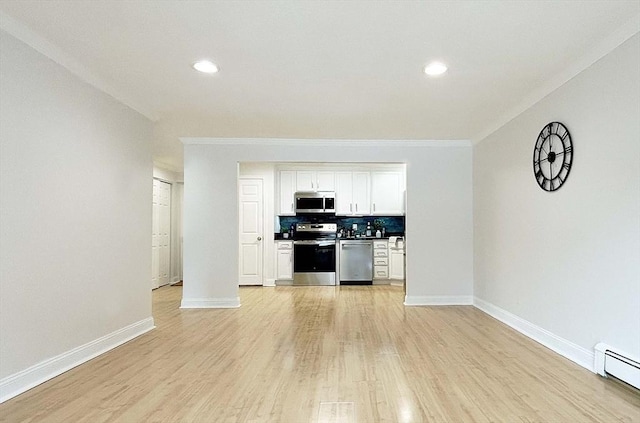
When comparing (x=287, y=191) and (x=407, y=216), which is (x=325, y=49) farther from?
(x=287, y=191)

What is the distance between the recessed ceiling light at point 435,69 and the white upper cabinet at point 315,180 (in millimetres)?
4489

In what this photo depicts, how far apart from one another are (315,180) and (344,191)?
609 mm

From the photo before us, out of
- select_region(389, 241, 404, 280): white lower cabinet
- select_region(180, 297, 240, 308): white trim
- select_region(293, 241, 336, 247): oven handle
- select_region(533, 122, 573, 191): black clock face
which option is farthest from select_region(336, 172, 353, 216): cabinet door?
select_region(533, 122, 573, 191): black clock face

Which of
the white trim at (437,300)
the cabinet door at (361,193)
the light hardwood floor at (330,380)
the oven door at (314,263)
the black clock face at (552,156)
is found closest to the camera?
the light hardwood floor at (330,380)

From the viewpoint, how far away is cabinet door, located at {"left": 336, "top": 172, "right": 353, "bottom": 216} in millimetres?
7391

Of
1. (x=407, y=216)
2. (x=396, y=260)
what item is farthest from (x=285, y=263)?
(x=407, y=216)

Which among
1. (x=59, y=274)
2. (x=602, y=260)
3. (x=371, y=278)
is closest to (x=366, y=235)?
(x=371, y=278)

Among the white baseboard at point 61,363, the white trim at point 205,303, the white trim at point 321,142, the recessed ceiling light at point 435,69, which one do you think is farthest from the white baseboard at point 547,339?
the white baseboard at point 61,363

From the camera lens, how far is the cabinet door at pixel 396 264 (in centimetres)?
712

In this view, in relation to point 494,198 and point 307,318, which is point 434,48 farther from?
point 307,318

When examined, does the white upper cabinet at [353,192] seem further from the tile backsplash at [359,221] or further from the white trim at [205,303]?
the white trim at [205,303]

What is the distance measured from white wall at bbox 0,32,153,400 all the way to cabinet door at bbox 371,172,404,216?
15.2 ft

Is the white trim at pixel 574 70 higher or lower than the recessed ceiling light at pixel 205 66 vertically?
lower

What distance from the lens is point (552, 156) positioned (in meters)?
3.15
